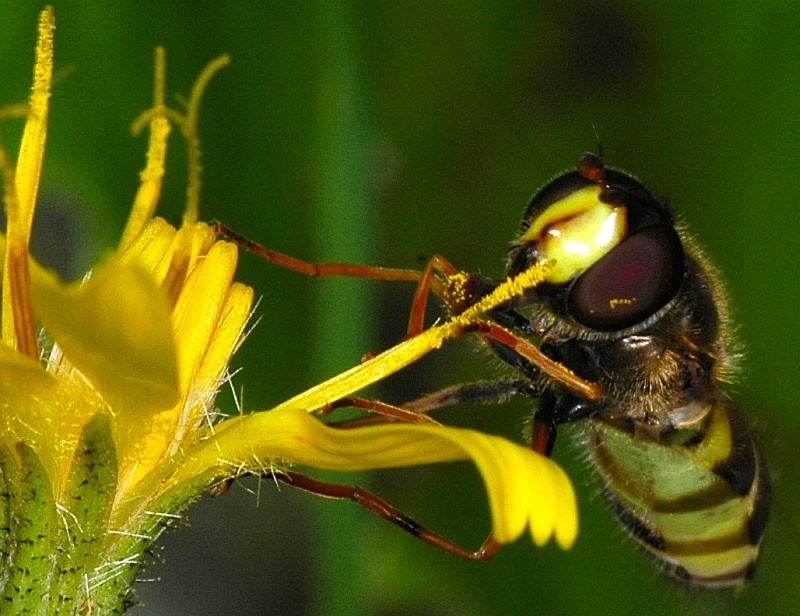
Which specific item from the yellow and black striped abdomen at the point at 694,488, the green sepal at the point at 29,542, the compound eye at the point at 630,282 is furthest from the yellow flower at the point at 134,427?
the yellow and black striped abdomen at the point at 694,488

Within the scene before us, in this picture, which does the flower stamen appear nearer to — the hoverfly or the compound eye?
the hoverfly

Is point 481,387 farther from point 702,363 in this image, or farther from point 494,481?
point 494,481

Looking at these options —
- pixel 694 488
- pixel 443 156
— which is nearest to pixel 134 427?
pixel 694 488

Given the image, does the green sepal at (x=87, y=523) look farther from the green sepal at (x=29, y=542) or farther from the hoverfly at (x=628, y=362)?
the hoverfly at (x=628, y=362)

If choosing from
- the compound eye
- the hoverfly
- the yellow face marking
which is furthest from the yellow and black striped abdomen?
the yellow face marking

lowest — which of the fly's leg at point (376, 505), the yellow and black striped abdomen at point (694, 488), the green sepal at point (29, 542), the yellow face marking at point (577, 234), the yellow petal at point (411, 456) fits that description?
the yellow and black striped abdomen at point (694, 488)

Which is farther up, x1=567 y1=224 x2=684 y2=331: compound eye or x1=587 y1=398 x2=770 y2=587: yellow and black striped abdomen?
x1=567 y1=224 x2=684 y2=331: compound eye

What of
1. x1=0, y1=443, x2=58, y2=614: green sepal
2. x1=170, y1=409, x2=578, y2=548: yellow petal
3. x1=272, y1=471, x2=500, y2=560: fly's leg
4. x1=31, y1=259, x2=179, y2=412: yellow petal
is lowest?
x1=272, y1=471, x2=500, y2=560: fly's leg

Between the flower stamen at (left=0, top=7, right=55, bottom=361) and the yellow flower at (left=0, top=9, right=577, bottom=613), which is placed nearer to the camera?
the yellow flower at (left=0, top=9, right=577, bottom=613)
